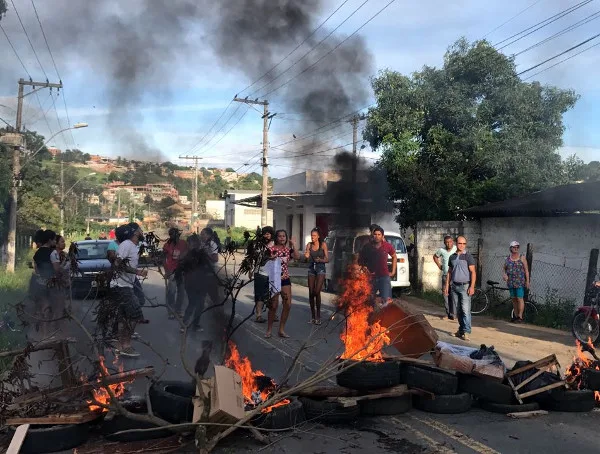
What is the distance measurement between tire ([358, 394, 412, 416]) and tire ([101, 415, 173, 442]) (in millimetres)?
1778

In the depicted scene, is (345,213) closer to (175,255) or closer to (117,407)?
(175,255)

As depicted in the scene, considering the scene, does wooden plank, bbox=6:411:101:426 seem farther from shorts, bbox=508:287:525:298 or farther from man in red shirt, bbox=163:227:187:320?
shorts, bbox=508:287:525:298

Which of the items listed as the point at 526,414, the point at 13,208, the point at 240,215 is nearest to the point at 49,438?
the point at 526,414

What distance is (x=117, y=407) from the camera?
13.5ft

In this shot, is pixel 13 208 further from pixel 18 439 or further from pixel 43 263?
pixel 18 439

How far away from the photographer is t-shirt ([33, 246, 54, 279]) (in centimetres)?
814

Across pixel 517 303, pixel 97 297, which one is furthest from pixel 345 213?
pixel 97 297

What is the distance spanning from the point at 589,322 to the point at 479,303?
4016mm

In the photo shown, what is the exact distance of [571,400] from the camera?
5.23m

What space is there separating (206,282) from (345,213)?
4.22 m

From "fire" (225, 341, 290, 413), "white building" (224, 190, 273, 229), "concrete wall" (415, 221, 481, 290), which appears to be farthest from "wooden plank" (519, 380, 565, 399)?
"white building" (224, 190, 273, 229)

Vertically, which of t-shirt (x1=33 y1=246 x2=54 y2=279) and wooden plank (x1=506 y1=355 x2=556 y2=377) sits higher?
t-shirt (x1=33 y1=246 x2=54 y2=279)

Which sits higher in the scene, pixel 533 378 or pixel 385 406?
pixel 533 378

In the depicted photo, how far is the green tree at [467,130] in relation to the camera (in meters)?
15.0
